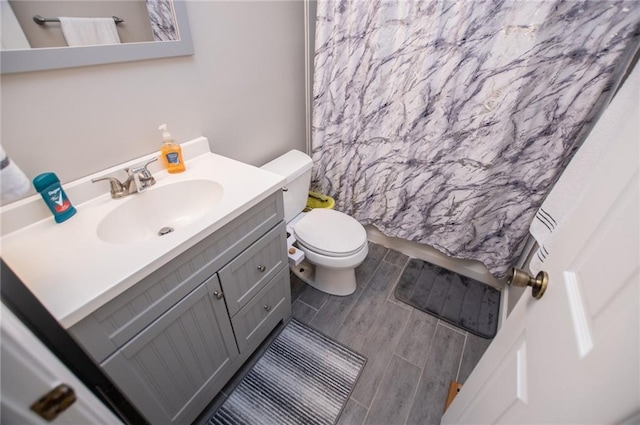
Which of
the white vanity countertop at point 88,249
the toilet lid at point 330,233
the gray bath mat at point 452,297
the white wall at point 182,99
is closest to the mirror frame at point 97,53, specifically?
the white wall at point 182,99

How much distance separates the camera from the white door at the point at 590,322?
362 millimetres

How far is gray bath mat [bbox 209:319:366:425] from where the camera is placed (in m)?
1.19

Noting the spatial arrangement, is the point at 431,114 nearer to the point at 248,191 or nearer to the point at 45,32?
the point at 248,191

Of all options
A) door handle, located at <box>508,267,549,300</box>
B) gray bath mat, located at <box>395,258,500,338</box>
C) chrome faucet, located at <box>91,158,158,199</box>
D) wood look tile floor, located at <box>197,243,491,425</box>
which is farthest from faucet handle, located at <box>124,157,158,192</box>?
gray bath mat, located at <box>395,258,500,338</box>

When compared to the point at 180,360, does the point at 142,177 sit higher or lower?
higher

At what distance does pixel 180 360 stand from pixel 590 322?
108 cm

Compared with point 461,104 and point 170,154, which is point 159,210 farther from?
point 461,104

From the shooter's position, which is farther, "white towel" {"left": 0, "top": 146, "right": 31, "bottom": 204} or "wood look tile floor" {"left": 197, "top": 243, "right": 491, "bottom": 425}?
"wood look tile floor" {"left": 197, "top": 243, "right": 491, "bottom": 425}

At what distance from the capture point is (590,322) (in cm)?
43

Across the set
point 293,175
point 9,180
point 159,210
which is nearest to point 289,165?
point 293,175

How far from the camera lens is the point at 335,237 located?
1.52 meters

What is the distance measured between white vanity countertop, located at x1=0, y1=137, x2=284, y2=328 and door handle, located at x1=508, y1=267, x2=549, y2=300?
77 centimetres

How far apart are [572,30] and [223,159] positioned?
144cm

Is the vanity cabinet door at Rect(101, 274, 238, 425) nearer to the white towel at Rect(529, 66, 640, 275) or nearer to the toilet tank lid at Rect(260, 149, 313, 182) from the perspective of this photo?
the toilet tank lid at Rect(260, 149, 313, 182)
